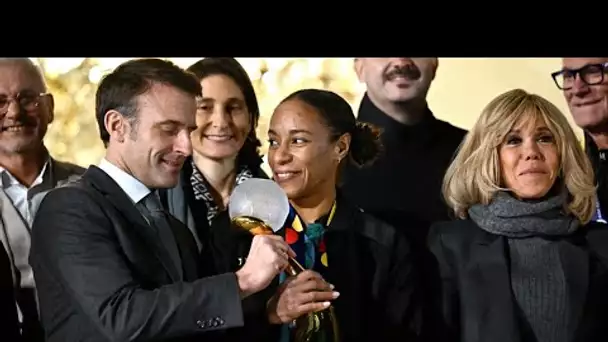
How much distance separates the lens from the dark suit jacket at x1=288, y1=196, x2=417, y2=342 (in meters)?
2.38

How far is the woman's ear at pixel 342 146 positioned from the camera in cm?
240

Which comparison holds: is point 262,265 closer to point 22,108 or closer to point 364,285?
point 364,285

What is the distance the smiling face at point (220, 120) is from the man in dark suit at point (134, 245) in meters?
0.05

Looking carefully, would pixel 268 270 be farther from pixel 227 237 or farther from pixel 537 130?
pixel 537 130

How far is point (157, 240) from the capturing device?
2.24 meters

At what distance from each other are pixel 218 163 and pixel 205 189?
0.07 m

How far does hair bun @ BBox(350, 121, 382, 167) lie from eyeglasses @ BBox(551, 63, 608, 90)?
0.45 m

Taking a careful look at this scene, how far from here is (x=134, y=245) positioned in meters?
2.19

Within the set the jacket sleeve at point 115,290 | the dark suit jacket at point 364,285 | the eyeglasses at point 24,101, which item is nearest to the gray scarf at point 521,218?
the dark suit jacket at point 364,285

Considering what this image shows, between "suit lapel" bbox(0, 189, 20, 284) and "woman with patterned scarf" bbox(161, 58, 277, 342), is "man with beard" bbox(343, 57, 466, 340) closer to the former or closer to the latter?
"woman with patterned scarf" bbox(161, 58, 277, 342)

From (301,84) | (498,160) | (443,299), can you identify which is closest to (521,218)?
(498,160)

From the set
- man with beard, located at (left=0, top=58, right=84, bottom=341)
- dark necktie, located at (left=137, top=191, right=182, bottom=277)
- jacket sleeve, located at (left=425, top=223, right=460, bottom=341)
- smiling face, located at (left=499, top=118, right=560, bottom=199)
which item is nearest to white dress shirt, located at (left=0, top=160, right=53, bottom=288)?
man with beard, located at (left=0, top=58, right=84, bottom=341)
